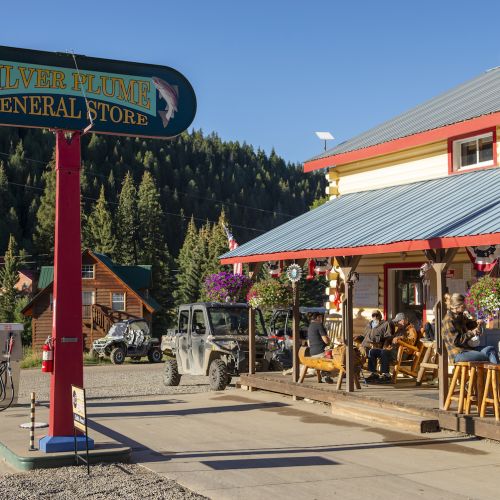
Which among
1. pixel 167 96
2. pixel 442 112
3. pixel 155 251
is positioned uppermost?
pixel 155 251

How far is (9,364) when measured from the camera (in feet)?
48.1

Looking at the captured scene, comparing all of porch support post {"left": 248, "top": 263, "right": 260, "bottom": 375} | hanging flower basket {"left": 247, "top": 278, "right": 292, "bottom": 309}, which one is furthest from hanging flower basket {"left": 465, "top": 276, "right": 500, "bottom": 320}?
hanging flower basket {"left": 247, "top": 278, "right": 292, "bottom": 309}

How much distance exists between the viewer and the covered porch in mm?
11898

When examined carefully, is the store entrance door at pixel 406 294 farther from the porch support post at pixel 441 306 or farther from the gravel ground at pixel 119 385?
the porch support post at pixel 441 306

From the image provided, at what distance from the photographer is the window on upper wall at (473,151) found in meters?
16.2

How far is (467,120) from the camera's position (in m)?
15.8

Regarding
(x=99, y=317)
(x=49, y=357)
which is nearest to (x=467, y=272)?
(x=49, y=357)

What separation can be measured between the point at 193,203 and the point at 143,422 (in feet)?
550

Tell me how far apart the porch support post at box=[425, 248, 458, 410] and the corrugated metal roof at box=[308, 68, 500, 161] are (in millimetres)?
4615

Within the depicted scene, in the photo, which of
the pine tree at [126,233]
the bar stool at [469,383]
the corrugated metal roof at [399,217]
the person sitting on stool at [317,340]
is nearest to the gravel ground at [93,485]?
the bar stool at [469,383]

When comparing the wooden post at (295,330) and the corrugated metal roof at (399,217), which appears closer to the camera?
the corrugated metal roof at (399,217)

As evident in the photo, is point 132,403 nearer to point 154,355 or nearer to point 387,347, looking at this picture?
point 387,347

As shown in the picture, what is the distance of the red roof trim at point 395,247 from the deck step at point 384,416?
247 centimetres

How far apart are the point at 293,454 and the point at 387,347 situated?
581 centimetres
